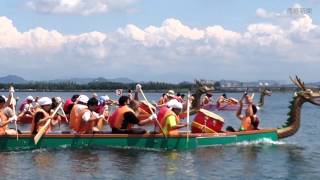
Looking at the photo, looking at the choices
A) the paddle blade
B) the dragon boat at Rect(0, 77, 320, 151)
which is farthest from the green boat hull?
the paddle blade

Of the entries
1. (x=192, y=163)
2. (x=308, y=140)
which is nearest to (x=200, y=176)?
(x=192, y=163)

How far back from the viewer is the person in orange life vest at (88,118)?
68.7 ft

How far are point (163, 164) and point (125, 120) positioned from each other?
2.36m

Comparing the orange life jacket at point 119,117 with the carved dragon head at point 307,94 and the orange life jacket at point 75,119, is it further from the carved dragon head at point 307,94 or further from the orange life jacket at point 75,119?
the carved dragon head at point 307,94

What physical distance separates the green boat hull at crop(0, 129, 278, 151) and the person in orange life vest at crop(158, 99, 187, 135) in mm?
332

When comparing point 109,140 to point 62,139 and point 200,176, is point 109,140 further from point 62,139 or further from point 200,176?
point 200,176

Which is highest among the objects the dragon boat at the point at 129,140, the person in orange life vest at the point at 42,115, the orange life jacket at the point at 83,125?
the person in orange life vest at the point at 42,115

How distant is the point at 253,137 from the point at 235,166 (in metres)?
3.83

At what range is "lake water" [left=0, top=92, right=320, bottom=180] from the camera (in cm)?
1797

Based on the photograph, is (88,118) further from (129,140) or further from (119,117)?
(129,140)

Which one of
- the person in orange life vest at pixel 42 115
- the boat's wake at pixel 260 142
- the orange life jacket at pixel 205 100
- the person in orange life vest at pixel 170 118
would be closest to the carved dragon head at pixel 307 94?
the boat's wake at pixel 260 142

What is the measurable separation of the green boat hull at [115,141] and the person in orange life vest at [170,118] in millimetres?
332

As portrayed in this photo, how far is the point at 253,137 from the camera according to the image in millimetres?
23484

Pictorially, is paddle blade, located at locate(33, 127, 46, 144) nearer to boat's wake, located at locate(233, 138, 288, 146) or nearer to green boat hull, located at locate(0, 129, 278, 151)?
green boat hull, located at locate(0, 129, 278, 151)
